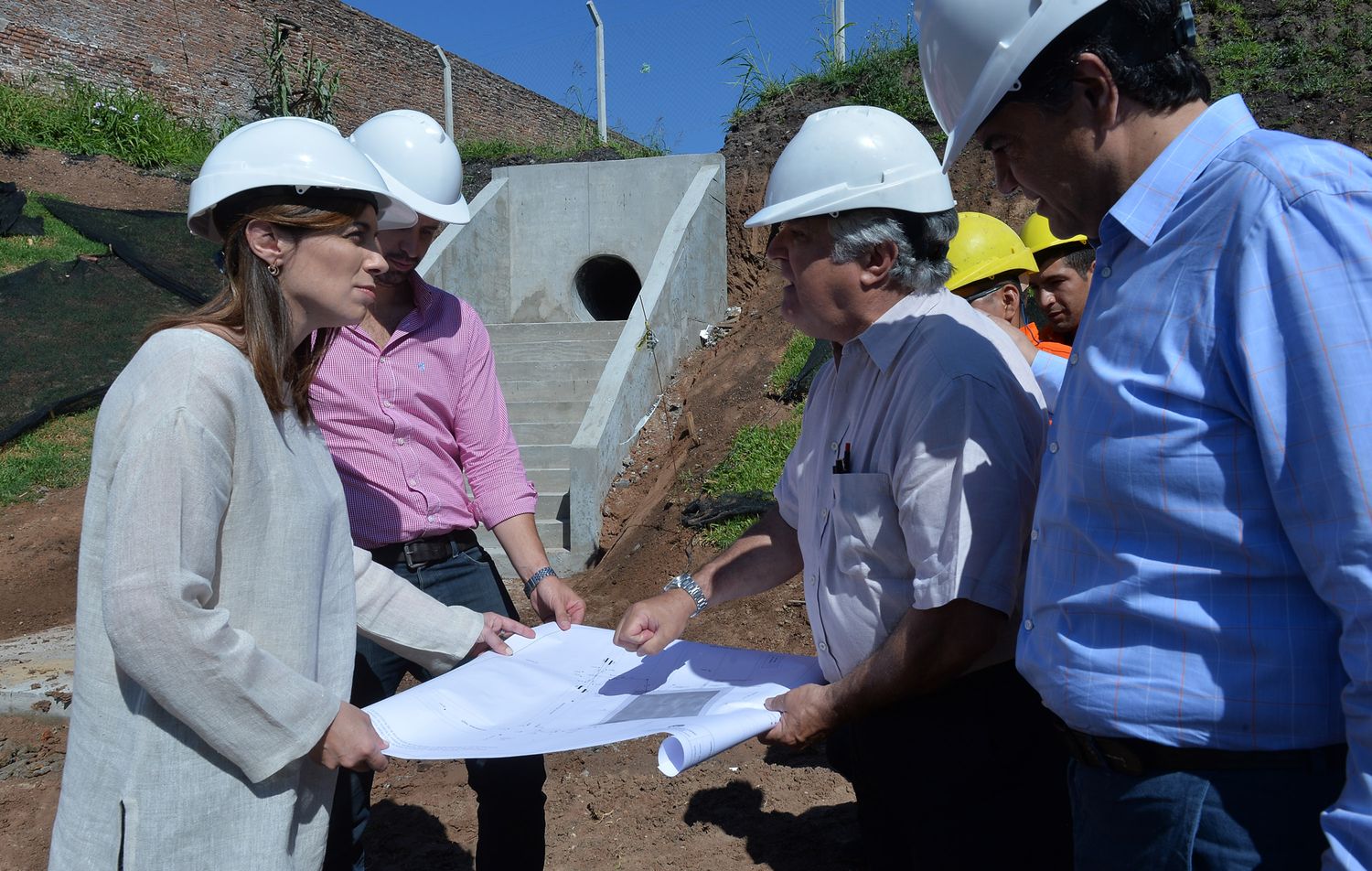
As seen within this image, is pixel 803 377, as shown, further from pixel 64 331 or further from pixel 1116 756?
pixel 64 331

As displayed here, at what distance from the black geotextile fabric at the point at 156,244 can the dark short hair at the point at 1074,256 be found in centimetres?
912

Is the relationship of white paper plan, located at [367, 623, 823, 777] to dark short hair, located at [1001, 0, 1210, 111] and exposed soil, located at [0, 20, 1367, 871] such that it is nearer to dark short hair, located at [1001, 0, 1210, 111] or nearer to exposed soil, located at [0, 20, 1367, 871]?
dark short hair, located at [1001, 0, 1210, 111]

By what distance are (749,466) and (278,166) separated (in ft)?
17.8

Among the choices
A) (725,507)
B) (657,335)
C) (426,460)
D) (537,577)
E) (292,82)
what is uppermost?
(292,82)

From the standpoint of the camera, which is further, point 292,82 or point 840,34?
point 292,82

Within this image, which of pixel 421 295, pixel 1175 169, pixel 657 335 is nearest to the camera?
pixel 1175 169

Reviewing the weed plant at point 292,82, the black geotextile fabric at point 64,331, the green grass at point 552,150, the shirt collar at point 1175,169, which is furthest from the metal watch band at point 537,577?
the weed plant at point 292,82

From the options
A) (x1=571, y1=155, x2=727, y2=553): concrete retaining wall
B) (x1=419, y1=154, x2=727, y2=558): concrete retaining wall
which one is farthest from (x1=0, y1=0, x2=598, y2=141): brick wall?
(x1=571, y1=155, x2=727, y2=553): concrete retaining wall

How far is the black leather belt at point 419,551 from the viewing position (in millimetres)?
2945

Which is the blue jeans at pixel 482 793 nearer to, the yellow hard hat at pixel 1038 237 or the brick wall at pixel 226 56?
the yellow hard hat at pixel 1038 237

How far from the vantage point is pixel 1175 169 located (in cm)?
133

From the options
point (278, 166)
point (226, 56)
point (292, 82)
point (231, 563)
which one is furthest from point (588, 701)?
point (226, 56)

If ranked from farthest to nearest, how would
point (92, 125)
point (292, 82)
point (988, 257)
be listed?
point (292, 82)
point (92, 125)
point (988, 257)

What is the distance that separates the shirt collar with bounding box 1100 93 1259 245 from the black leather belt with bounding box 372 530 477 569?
2252 millimetres
